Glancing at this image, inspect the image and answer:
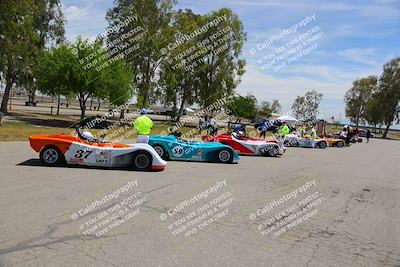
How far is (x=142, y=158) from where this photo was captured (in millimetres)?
12336

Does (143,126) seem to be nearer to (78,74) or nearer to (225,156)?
(225,156)

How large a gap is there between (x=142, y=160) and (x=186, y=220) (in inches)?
205

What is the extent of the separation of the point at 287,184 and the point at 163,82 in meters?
Answer: 35.6

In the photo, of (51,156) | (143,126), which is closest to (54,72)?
(143,126)

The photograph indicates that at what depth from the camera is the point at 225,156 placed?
52.3 feet

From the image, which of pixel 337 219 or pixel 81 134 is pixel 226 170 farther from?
pixel 337 219

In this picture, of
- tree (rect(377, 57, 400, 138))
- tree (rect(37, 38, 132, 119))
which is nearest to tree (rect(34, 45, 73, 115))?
tree (rect(37, 38, 132, 119))

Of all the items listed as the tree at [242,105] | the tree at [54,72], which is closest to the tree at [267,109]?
the tree at [242,105]

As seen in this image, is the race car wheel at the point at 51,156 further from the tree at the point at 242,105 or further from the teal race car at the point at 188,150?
the tree at the point at 242,105

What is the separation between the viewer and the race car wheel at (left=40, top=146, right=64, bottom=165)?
12023mm

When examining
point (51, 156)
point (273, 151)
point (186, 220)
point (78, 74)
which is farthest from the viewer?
point (78, 74)

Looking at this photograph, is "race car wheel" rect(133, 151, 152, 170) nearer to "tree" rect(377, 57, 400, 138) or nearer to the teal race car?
the teal race car

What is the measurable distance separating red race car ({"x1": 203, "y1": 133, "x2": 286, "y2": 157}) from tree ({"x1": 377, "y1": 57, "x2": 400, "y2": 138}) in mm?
69489

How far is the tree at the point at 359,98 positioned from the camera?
4016 inches
